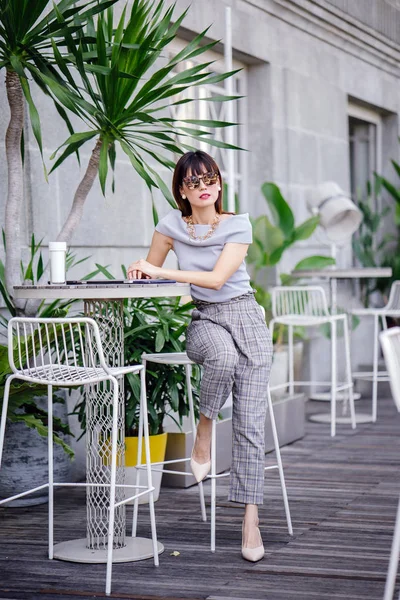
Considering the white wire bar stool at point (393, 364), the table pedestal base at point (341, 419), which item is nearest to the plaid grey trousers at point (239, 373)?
the white wire bar stool at point (393, 364)

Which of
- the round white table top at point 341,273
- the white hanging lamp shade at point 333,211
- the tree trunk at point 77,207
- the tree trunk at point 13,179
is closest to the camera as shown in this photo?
the tree trunk at point 13,179

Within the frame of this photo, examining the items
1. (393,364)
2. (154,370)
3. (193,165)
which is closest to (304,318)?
(154,370)

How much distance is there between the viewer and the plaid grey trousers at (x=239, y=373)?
3408mm

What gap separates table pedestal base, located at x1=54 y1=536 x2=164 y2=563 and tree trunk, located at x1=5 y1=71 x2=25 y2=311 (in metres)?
0.98

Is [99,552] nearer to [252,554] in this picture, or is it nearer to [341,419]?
[252,554]

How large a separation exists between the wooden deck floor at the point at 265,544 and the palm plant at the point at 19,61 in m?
0.97

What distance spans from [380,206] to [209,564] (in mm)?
6721

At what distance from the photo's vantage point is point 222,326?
3502mm

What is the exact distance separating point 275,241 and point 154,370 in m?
2.54

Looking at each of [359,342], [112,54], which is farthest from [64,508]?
[359,342]

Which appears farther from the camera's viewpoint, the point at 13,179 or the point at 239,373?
the point at 13,179

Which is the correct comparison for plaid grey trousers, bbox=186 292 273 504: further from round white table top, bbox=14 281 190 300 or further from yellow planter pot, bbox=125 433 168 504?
yellow planter pot, bbox=125 433 168 504

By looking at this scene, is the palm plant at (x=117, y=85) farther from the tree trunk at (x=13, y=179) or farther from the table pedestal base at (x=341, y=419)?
the table pedestal base at (x=341, y=419)

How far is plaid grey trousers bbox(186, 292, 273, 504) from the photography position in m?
3.41
